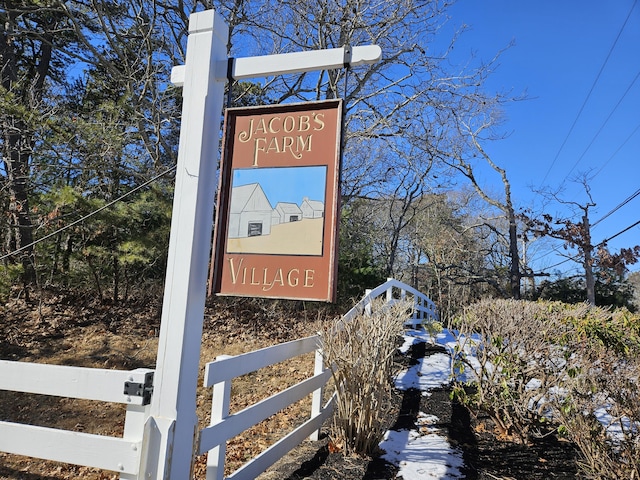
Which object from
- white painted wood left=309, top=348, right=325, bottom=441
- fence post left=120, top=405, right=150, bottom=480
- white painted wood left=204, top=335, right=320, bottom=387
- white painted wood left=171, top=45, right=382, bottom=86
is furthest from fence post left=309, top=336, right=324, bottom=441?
white painted wood left=171, top=45, right=382, bottom=86

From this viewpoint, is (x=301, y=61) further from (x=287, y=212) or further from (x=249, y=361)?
(x=249, y=361)

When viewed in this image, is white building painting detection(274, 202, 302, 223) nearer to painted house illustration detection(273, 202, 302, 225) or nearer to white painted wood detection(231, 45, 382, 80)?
painted house illustration detection(273, 202, 302, 225)

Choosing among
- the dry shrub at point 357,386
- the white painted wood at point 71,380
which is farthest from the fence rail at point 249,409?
the white painted wood at point 71,380

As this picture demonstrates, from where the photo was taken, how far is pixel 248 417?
3.16 m

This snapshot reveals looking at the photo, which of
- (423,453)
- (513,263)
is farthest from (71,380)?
(513,263)

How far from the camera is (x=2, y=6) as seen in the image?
10.9 metres

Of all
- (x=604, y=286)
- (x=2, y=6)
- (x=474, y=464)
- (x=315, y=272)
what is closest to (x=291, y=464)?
(x=474, y=464)

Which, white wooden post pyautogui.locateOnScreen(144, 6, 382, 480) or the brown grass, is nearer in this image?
white wooden post pyautogui.locateOnScreen(144, 6, 382, 480)

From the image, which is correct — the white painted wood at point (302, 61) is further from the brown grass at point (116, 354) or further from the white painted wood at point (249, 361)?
the brown grass at point (116, 354)

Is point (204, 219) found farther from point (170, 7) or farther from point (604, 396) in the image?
point (170, 7)

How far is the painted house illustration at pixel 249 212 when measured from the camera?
7.97ft

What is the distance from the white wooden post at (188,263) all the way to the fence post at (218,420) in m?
0.66

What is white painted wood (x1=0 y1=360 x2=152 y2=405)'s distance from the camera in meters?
A: 2.07

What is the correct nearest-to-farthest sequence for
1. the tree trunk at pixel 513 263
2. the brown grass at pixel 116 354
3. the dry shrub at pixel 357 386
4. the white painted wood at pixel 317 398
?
the dry shrub at pixel 357 386, the white painted wood at pixel 317 398, the brown grass at pixel 116 354, the tree trunk at pixel 513 263
